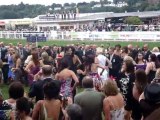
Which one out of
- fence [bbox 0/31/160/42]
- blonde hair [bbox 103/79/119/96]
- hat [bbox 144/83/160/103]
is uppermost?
hat [bbox 144/83/160/103]

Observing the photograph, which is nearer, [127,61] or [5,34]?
[127,61]

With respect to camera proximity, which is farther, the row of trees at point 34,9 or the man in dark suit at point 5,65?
the row of trees at point 34,9

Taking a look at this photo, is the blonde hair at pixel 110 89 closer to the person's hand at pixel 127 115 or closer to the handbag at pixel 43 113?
the person's hand at pixel 127 115

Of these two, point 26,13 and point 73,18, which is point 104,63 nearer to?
point 73,18

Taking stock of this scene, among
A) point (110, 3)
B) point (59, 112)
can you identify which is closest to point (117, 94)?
point (59, 112)

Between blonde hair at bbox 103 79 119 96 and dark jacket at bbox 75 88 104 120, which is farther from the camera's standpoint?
dark jacket at bbox 75 88 104 120

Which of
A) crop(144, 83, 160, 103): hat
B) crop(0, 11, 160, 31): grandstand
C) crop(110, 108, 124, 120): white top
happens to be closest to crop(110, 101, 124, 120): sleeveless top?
crop(110, 108, 124, 120): white top

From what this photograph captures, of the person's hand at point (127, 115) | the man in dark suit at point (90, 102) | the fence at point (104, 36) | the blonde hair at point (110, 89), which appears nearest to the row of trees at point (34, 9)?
the fence at point (104, 36)

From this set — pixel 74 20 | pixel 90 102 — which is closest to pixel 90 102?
pixel 90 102

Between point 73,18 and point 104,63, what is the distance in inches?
3465

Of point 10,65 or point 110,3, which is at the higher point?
point 10,65

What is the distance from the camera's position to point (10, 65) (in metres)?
20.5

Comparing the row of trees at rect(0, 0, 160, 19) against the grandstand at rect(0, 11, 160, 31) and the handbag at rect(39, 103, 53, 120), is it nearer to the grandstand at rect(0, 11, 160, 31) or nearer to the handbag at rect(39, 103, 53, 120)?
the grandstand at rect(0, 11, 160, 31)

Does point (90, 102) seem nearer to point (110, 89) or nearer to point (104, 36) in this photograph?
point (110, 89)
